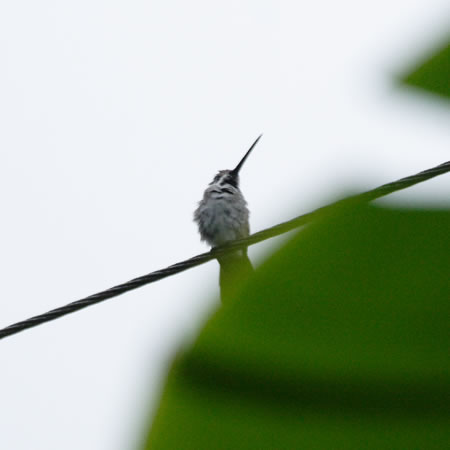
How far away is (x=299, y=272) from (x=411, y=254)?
11 centimetres

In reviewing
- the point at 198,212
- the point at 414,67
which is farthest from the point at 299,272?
the point at 198,212

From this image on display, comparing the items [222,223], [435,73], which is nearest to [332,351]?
[435,73]

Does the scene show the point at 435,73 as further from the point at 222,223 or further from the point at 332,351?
the point at 222,223

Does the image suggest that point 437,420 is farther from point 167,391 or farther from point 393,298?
point 167,391

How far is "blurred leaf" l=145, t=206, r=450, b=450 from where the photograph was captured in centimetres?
67

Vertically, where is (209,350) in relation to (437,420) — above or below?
above

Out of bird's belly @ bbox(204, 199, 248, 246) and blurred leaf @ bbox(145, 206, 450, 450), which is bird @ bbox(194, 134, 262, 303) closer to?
bird's belly @ bbox(204, 199, 248, 246)

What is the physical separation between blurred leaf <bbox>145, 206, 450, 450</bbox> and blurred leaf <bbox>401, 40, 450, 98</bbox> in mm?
129

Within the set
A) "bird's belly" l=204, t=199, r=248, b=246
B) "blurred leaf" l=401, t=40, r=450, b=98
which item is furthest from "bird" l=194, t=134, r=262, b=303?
"blurred leaf" l=401, t=40, r=450, b=98

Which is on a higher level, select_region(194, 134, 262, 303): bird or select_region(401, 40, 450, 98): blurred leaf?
select_region(194, 134, 262, 303): bird

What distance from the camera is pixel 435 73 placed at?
2.41 feet

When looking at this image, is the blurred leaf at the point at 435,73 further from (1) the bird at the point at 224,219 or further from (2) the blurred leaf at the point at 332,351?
(1) the bird at the point at 224,219

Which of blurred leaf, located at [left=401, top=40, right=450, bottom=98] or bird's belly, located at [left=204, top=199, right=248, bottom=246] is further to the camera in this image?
bird's belly, located at [left=204, top=199, right=248, bottom=246]

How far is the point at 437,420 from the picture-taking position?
0.73 m
